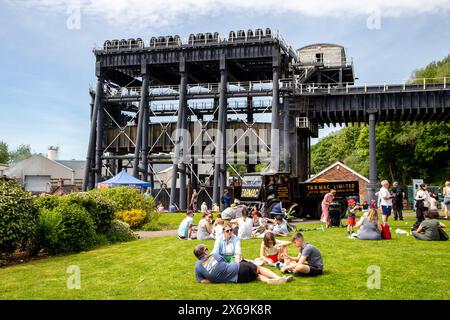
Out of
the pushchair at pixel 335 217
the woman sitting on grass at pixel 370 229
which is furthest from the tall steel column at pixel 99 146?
the woman sitting on grass at pixel 370 229

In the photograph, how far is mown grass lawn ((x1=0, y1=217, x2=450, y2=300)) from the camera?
8453mm

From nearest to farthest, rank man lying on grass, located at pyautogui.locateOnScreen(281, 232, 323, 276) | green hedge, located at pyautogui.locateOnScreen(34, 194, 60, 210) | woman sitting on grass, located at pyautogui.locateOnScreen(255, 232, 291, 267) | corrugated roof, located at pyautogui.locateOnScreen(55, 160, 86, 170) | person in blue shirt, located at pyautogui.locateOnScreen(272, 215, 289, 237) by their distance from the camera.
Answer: man lying on grass, located at pyautogui.locateOnScreen(281, 232, 323, 276) < woman sitting on grass, located at pyautogui.locateOnScreen(255, 232, 291, 267) < green hedge, located at pyautogui.locateOnScreen(34, 194, 60, 210) < person in blue shirt, located at pyautogui.locateOnScreen(272, 215, 289, 237) < corrugated roof, located at pyautogui.locateOnScreen(55, 160, 86, 170)

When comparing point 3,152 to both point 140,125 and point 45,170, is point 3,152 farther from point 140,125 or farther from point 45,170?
point 140,125

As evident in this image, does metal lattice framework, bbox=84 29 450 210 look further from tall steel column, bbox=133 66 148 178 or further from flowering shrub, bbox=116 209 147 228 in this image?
flowering shrub, bbox=116 209 147 228

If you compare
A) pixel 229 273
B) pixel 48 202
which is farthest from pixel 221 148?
pixel 229 273

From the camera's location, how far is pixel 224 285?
9.25 metres

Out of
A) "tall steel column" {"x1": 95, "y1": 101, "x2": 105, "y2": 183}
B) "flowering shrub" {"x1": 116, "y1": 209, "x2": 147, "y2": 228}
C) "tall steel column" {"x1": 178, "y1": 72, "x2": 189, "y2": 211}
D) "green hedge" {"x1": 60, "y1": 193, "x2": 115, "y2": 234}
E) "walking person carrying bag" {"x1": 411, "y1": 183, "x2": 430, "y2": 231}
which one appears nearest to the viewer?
"green hedge" {"x1": 60, "y1": 193, "x2": 115, "y2": 234}

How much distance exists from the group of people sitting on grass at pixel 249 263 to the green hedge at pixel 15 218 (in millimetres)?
Answer: 6016

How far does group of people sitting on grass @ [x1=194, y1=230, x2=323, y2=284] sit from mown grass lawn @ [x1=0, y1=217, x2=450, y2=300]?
0.25m

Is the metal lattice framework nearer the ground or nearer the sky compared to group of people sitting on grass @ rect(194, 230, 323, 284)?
nearer the sky

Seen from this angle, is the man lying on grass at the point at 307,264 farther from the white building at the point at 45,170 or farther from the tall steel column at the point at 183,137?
the white building at the point at 45,170

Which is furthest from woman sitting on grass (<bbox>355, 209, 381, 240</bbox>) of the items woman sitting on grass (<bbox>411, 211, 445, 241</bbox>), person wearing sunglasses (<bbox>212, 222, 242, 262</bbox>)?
person wearing sunglasses (<bbox>212, 222, 242, 262</bbox>)
